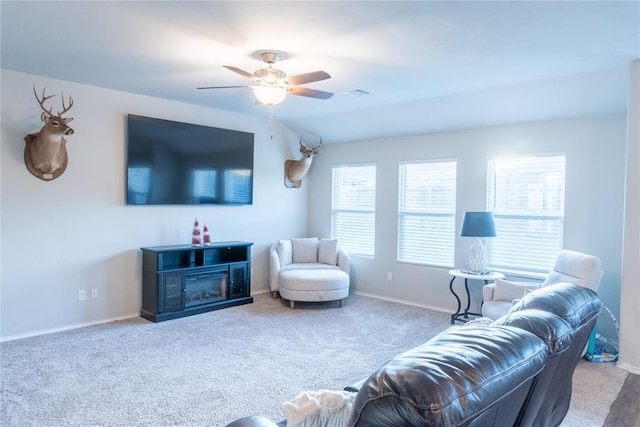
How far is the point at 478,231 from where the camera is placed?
4.62 meters

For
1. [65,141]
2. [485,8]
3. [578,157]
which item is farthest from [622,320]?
[65,141]

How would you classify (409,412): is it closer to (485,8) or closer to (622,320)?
(485,8)

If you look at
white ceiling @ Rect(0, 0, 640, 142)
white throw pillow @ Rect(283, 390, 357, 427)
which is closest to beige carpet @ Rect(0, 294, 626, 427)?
white throw pillow @ Rect(283, 390, 357, 427)

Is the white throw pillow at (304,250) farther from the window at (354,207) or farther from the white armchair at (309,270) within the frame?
the window at (354,207)

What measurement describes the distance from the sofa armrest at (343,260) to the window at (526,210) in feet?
6.33

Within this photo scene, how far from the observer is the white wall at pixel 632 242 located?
3.55 m

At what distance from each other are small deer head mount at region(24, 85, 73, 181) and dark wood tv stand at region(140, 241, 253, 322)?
52.3 inches

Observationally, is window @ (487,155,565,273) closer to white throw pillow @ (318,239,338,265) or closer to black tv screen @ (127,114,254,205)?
white throw pillow @ (318,239,338,265)

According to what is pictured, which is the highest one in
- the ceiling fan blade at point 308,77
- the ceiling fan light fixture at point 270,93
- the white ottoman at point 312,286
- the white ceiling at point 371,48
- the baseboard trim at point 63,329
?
the white ceiling at point 371,48

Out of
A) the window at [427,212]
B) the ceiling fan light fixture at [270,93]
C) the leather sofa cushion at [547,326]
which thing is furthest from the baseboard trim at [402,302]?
the leather sofa cushion at [547,326]

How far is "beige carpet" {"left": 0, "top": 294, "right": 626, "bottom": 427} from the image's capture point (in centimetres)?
277

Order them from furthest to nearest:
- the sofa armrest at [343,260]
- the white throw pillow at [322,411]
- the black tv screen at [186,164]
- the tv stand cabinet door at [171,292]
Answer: the sofa armrest at [343,260] < the black tv screen at [186,164] < the tv stand cabinet door at [171,292] < the white throw pillow at [322,411]

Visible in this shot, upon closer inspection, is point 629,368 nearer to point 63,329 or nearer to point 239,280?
point 239,280

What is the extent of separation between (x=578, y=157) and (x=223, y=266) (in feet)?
14.2
